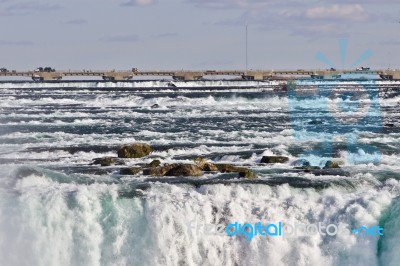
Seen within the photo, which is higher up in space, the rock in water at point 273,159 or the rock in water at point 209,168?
the rock in water at point 209,168

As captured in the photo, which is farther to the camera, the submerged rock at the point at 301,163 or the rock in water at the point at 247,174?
the submerged rock at the point at 301,163

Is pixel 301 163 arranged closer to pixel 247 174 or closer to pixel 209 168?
pixel 209 168

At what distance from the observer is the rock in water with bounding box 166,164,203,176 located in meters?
43.5

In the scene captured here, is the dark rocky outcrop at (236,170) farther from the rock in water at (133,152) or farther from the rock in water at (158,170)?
the rock in water at (133,152)

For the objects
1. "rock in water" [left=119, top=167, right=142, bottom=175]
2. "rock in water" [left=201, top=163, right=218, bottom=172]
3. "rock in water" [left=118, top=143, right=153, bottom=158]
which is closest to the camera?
"rock in water" [left=119, top=167, right=142, bottom=175]

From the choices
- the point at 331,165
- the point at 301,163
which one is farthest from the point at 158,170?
the point at 331,165

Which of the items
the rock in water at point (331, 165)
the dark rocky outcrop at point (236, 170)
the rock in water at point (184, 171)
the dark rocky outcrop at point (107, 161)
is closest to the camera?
the dark rocky outcrop at point (236, 170)

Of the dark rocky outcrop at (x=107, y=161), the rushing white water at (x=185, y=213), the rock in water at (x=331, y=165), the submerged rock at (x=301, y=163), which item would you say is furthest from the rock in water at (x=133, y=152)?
the rock in water at (x=331, y=165)

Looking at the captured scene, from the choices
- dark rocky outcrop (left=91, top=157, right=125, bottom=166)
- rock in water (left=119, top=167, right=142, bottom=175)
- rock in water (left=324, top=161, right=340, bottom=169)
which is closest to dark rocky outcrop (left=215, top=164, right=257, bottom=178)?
rock in water (left=119, top=167, right=142, bottom=175)

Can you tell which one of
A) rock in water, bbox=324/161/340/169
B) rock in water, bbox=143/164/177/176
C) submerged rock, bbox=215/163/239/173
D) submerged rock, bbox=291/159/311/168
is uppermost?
rock in water, bbox=143/164/177/176

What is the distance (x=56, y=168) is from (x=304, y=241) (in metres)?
17.4

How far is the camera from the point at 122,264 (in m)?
34.0

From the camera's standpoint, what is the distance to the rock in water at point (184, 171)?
43500 mm

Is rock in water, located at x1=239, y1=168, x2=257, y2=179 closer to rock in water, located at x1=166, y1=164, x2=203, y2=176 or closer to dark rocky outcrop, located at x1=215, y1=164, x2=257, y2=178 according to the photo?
dark rocky outcrop, located at x1=215, y1=164, x2=257, y2=178
